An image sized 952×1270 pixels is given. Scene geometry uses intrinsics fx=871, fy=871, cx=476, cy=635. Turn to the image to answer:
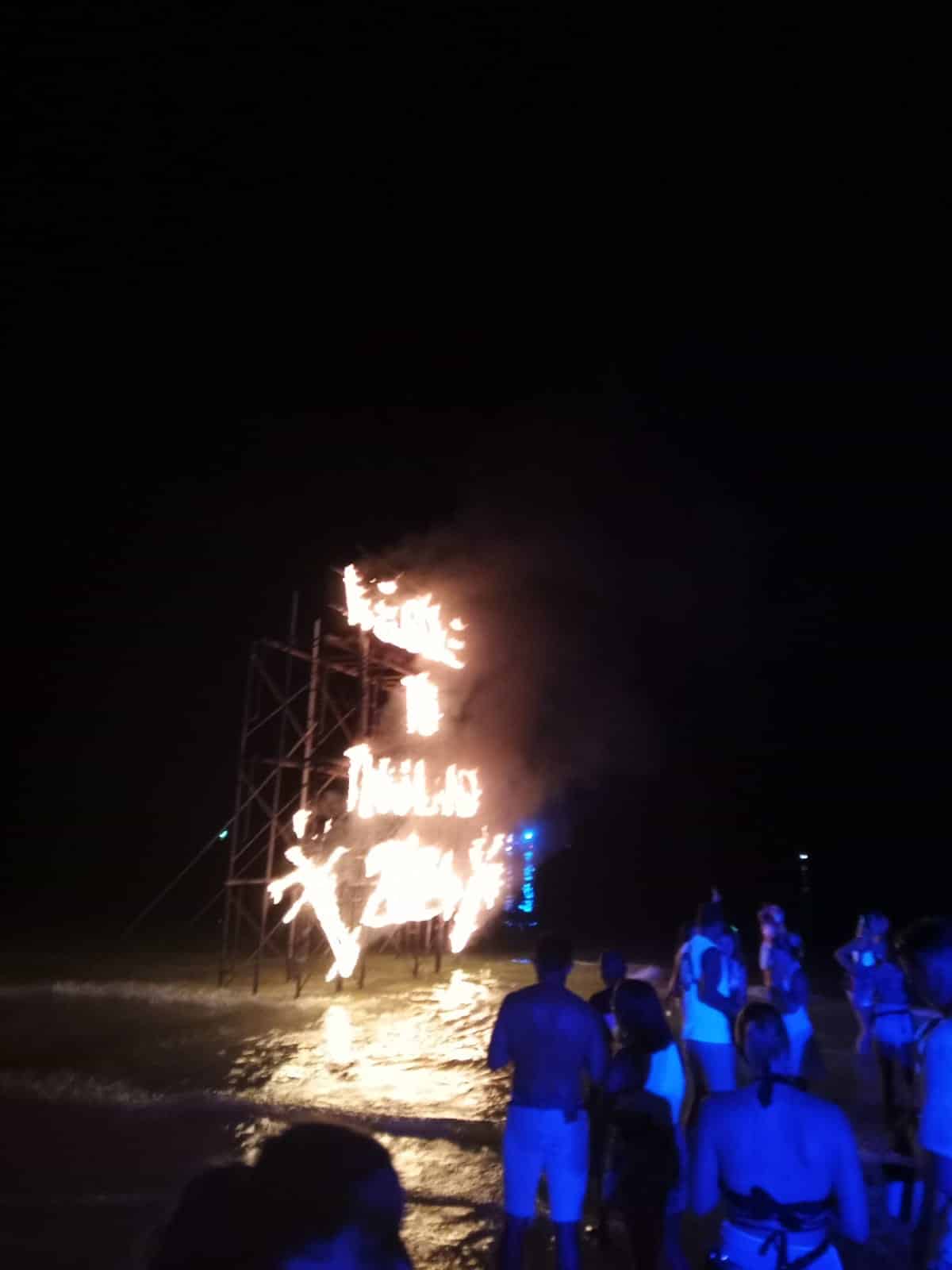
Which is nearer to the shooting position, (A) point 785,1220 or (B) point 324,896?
(A) point 785,1220

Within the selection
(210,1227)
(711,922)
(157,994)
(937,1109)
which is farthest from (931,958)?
(157,994)

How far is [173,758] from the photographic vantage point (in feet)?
116

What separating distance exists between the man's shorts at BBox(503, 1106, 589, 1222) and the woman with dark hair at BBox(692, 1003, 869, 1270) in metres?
1.52

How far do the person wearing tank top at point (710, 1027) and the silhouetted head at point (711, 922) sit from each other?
0.20m

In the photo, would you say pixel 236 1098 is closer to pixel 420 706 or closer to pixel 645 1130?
pixel 645 1130

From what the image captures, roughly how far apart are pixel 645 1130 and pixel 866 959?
14.3ft

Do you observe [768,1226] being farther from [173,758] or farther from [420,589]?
[173,758]

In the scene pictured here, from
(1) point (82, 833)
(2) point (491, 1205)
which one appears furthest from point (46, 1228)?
(1) point (82, 833)

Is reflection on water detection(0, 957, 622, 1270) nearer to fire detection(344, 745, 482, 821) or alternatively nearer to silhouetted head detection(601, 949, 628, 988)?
silhouetted head detection(601, 949, 628, 988)

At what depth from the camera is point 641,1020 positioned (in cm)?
467

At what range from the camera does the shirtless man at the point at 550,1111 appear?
4.10 meters

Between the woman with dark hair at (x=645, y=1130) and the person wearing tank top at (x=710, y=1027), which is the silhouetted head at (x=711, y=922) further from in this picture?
the woman with dark hair at (x=645, y=1130)

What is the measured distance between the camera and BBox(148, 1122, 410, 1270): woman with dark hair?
1308 millimetres

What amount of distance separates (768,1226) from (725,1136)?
25 centimetres
